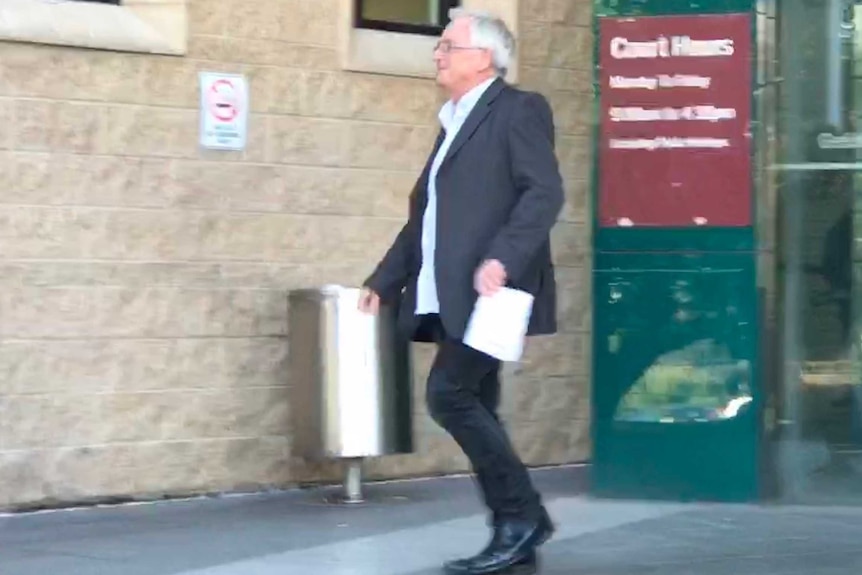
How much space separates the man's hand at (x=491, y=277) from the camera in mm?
6129

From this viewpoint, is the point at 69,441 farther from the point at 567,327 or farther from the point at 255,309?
the point at 567,327

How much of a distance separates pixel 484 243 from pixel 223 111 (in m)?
2.77

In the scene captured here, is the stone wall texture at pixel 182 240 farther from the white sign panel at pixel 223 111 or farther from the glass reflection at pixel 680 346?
the glass reflection at pixel 680 346

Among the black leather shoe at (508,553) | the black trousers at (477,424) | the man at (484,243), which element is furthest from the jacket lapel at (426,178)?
the black leather shoe at (508,553)

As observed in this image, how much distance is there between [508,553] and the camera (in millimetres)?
6434

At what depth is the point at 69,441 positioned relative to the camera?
8.35 meters

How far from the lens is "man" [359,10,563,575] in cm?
629

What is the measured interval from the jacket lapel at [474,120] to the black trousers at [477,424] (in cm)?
58

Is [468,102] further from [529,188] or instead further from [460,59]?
[529,188]

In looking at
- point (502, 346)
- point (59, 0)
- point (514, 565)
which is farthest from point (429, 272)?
point (59, 0)

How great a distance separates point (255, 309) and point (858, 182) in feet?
9.32

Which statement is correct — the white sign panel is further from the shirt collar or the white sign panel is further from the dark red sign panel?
the shirt collar

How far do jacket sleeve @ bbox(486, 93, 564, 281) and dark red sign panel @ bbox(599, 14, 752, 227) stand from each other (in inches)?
76.6

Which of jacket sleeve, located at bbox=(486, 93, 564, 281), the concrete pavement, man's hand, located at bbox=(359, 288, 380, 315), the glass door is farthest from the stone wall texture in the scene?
jacket sleeve, located at bbox=(486, 93, 564, 281)
